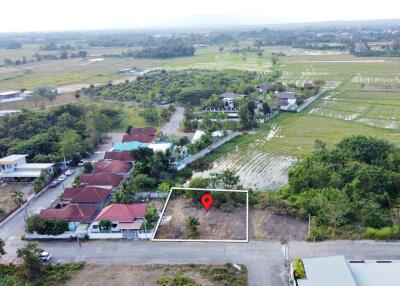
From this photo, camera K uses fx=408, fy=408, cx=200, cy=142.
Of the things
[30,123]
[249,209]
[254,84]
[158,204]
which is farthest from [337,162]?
[254,84]

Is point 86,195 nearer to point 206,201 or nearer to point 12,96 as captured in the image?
point 206,201

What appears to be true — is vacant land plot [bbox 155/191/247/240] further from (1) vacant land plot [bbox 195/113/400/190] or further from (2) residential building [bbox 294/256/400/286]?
(2) residential building [bbox 294/256/400/286]

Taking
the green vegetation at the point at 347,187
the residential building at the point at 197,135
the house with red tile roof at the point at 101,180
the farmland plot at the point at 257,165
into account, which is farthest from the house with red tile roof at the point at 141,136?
the green vegetation at the point at 347,187

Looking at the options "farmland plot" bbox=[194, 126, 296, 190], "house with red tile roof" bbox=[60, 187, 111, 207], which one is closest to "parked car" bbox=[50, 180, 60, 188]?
"house with red tile roof" bbox=[60, 187, 111, 207]

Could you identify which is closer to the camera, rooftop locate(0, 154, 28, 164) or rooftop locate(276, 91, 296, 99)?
rooftop locate(0, 154, 28, 164)

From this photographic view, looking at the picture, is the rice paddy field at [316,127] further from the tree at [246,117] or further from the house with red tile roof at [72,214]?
the house with red tile roof at [72,214]

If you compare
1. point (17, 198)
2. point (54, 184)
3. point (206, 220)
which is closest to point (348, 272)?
point (206, 220)

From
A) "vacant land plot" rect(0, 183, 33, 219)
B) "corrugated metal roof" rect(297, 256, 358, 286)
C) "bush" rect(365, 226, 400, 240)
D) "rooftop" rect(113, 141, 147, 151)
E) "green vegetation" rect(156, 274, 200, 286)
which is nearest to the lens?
"corrugated metal roof" rect(297, 256, 358, 286)
